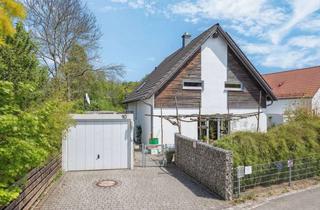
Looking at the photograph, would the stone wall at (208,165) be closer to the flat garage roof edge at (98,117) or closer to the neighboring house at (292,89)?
the flat garage roof edge at (98,117)

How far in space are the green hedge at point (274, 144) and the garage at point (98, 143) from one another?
13.8 feet

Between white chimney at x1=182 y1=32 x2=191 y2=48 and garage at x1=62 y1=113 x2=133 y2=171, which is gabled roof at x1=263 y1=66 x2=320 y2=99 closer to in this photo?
white chimney at x1=182 y1=32 x2=191 y2=48

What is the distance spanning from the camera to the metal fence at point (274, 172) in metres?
8.38

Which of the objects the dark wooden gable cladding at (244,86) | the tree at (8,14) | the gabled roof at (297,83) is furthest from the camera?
the gabled roof at (297,83)

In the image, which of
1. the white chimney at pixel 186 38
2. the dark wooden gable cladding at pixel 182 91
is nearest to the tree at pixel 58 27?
the white chimney at pixel 186 38

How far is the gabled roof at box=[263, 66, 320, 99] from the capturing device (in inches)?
1018

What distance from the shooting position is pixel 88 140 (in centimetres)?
1163

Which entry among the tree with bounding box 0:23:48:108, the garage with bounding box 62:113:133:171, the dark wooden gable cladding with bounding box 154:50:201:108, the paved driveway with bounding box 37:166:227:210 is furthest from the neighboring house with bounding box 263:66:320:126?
the tree with bounding box 0:23:48:108

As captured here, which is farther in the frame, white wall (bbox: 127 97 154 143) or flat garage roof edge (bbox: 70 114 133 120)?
white wall (bbox: 127 97 154 143)

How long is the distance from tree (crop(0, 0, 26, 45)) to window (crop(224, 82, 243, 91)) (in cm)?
1538

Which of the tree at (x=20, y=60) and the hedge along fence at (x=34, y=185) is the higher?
the tree at (x=20, y=60)

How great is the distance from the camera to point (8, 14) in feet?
12.6

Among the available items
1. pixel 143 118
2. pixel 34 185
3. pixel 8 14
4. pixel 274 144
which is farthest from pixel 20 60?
pixel 274 144

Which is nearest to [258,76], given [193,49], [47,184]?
[193,49]
